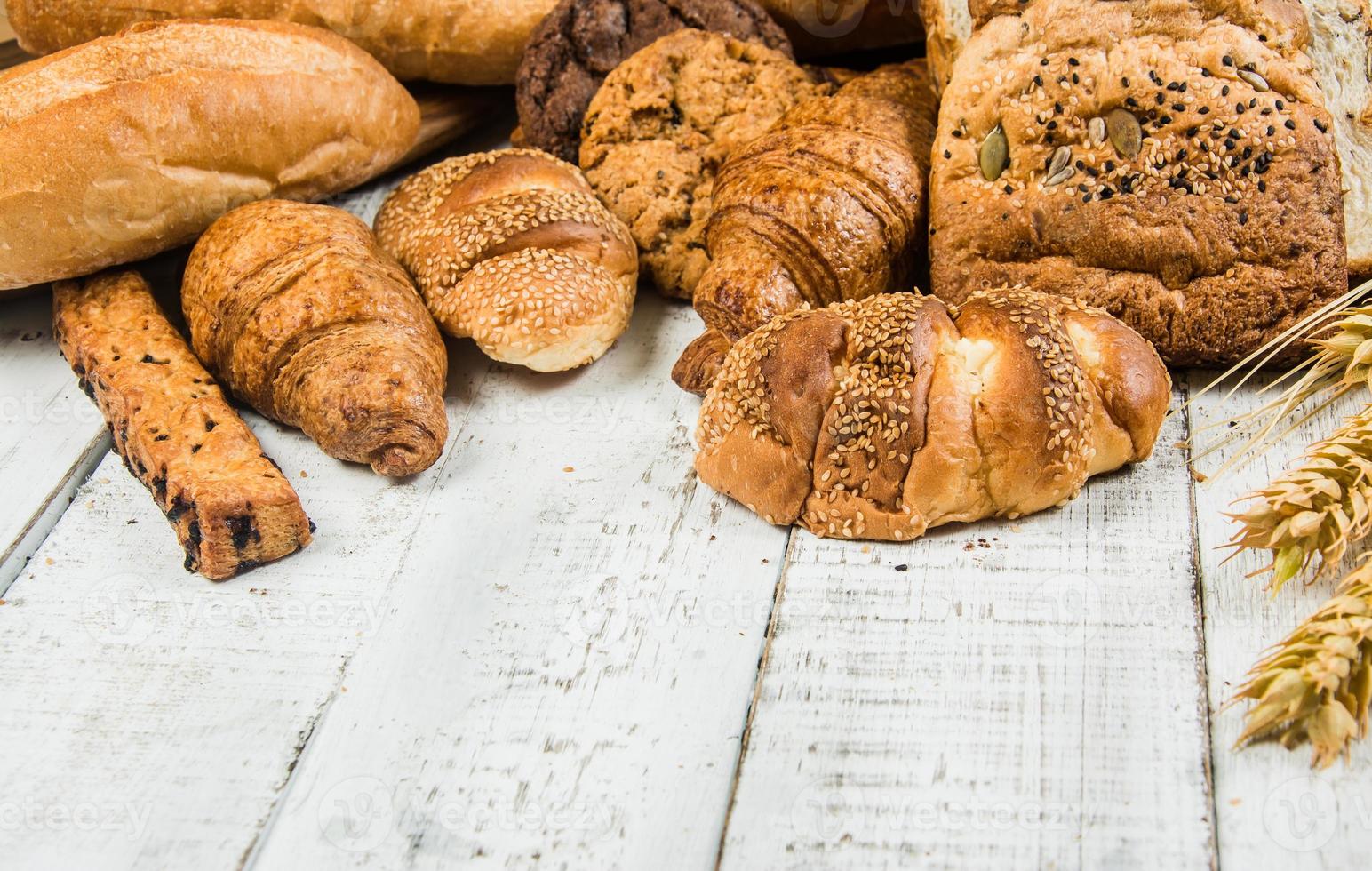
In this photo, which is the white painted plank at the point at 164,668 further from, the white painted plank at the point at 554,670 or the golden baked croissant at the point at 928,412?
the golden baked croissant at the point at 928,412

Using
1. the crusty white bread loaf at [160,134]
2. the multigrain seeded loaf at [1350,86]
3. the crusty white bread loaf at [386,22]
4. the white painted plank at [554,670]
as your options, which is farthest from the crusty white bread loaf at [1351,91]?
the crusty white bread loaf at [160,134]

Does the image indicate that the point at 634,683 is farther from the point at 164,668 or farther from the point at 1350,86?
the point at 1350,86

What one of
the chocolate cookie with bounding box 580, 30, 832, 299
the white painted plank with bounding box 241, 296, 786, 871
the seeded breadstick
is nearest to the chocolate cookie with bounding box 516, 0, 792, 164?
the chocolate cookie with bounding box 580, 30, 832, 299

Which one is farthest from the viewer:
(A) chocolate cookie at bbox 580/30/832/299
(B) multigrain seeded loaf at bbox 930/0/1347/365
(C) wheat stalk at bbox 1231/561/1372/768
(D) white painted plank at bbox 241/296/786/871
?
(A) chocolate cookie at bbox 580/30/832/299

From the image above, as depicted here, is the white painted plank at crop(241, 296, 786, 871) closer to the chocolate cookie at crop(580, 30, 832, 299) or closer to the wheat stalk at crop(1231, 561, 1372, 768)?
the chocolate cookie at crop(580, 30, 832, 299)

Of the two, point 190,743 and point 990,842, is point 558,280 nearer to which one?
point 190,743

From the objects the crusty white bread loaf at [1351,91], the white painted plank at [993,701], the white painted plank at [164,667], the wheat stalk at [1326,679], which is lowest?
the white painted plank at [993,701]

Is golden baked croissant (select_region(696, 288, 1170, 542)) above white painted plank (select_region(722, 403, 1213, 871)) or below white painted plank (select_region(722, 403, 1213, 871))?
above
